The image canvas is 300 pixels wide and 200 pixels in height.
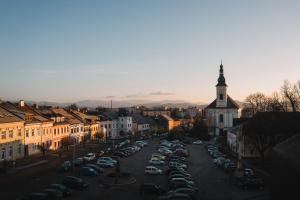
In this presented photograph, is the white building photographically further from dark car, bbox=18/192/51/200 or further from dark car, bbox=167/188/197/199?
dark car, bbox=18/192/51/200

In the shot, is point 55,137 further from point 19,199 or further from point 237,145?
point 19,199

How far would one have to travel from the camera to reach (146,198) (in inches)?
1361

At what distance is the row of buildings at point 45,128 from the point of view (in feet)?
174

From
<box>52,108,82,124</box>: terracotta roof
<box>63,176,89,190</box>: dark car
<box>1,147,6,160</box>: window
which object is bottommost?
Answer: <box>63,176,89,190</box>: dark car

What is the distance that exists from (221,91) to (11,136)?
6749 centimetres

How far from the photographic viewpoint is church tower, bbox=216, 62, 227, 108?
10944 cm

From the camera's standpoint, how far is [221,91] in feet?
360

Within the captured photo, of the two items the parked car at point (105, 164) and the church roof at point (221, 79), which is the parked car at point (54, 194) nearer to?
the parked car at point (105, 164)

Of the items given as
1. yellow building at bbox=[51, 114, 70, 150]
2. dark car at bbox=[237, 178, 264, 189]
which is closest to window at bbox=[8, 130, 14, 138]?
yellow building at bbox=[51, 114, 70, 150]

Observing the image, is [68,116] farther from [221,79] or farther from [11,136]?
[221,79]

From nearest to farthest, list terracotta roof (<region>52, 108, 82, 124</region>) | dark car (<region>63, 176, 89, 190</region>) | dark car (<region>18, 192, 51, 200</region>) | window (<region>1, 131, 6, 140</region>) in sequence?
1. dark car (<region>18, 192, 51, 200</region>)
2. dark car (<region>63, 176, 89, 190</region>)
3. window (<region>1, 131, 6, 140</region>)
4. terracotta roof (<region>52, 108, 82, 124</region>)

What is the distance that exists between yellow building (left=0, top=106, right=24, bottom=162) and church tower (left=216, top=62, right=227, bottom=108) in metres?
64.2

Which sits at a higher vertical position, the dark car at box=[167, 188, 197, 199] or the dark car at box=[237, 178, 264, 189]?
the dark car at box=[167, 188, 197, 199]

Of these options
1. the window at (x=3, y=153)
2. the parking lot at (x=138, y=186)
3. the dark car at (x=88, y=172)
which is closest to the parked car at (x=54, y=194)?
the parking lot at (x=138, y=186)
